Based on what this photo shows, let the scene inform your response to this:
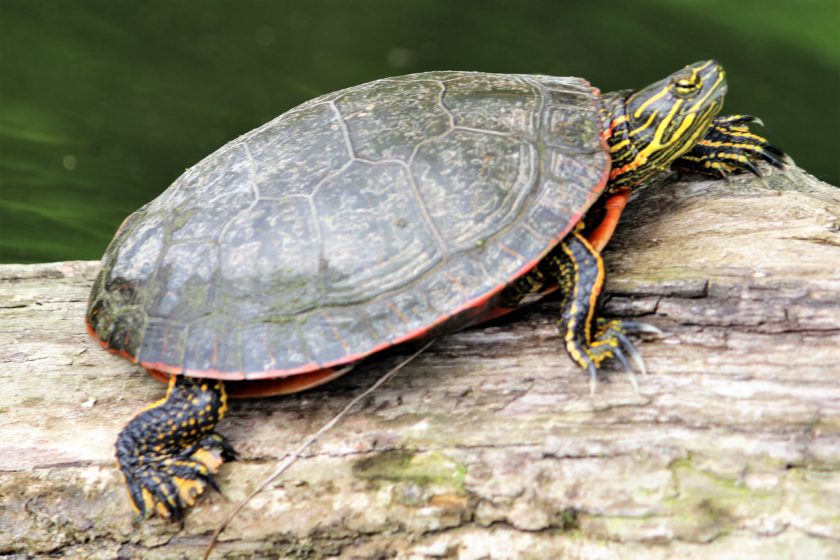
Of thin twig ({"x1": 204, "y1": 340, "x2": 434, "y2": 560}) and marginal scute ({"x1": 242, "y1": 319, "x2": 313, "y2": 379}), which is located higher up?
marginal scute ({"x1": 242, "y1": 319, "x2": 313, "y2": 379})

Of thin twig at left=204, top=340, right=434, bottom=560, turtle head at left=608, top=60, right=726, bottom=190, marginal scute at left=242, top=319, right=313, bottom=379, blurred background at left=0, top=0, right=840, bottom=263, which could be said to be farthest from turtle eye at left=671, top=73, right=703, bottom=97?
blurred background at left=0, top=0, right=840, bottom=263

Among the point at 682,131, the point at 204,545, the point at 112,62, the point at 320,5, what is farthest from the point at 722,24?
the point at 204,545

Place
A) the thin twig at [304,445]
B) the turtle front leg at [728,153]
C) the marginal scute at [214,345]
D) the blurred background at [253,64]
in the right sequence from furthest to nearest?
the blurred background at [253,64] → the turtle front leg at [728,153] → the marginal scute at [214,345] → the thin twig at [304,445]

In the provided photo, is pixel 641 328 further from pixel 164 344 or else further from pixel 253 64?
pixel 253 64

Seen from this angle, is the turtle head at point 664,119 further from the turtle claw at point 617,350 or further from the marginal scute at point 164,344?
the marginal scute at point 164,344

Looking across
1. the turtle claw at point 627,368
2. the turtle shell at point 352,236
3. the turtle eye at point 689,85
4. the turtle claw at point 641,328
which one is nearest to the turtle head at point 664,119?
the turtle eye at point 689,85

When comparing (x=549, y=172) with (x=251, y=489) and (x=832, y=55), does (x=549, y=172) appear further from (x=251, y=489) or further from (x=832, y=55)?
(x=832, y=55)

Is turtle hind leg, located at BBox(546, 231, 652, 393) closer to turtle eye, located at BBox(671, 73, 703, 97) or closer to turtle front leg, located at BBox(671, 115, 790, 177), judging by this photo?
turtle eye, located at BBox(671, 73, 703, 97)

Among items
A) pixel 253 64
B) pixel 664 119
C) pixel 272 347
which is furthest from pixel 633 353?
pixel 253 64
